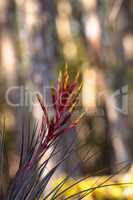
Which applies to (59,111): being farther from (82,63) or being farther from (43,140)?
(82,63)

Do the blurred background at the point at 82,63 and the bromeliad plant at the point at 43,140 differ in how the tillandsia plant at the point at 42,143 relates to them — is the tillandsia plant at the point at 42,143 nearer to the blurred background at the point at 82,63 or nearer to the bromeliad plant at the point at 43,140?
the bromeliad plant at the point at 43,140

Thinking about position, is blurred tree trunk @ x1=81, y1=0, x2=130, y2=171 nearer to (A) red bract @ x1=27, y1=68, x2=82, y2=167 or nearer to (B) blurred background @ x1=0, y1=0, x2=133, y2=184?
(B) blurred background @ x1=0, y1=0, x2=133, y2=184

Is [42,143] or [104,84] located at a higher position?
[104,84]

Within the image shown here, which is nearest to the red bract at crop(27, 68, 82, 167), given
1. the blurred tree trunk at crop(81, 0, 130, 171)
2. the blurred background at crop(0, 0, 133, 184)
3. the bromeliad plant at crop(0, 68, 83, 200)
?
the bromeliad plant at crop(0, 68, 83, 200)

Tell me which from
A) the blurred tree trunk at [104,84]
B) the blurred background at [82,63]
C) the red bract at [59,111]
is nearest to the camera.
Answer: the red bract at [59,111]

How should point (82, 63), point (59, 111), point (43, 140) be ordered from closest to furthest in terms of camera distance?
point (59, 111)
point (43, 140)
point (82, 63)

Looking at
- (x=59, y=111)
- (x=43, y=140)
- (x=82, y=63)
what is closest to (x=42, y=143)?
(x=43, y=140)

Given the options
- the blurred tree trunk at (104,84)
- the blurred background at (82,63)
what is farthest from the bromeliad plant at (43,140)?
the blurred tree trunk at (104,84)

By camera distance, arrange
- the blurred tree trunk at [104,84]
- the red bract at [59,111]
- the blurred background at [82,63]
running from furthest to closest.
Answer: the blurred tree trunk at [104,84] < the blurred background at [82,63] < the red bract at [59,111]
